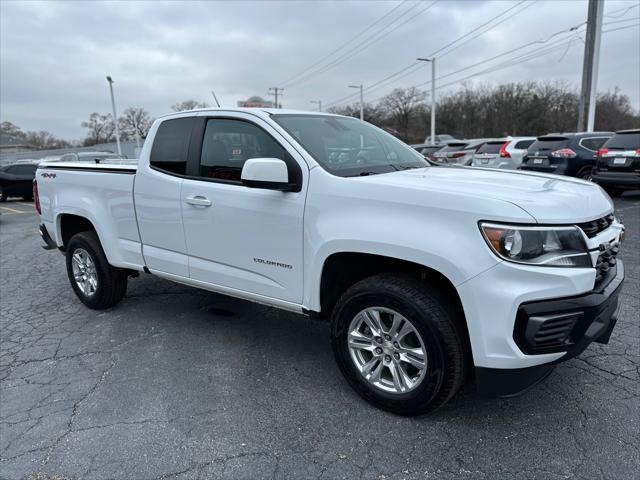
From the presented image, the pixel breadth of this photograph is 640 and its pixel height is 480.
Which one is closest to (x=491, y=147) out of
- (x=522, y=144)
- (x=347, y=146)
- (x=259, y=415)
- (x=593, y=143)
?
(x=522, y=144)

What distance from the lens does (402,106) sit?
60250 mm

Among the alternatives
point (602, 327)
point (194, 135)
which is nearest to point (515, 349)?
point (602, 327)

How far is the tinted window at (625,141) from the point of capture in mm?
10010

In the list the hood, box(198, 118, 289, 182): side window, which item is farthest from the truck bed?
the hood

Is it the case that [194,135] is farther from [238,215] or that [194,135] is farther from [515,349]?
[515,349]

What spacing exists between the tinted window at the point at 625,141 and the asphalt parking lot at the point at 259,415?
7.30 m

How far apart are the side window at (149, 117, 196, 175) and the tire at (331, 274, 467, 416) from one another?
1879mm

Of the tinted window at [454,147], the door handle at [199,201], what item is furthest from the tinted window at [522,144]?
the door handle at [199,201]

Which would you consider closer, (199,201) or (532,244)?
(532,244)

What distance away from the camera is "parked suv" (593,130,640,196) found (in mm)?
9938

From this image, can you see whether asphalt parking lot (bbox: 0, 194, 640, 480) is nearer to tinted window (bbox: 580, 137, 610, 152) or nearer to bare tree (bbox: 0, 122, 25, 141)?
tinted window (bbox: 580, 137, 610, 152)

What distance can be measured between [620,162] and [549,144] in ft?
6.77

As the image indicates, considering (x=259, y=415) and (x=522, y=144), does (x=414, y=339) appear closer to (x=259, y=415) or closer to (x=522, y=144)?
(x=259, y=415)

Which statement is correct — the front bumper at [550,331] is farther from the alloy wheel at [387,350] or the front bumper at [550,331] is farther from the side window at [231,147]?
the side window at [231,147]
